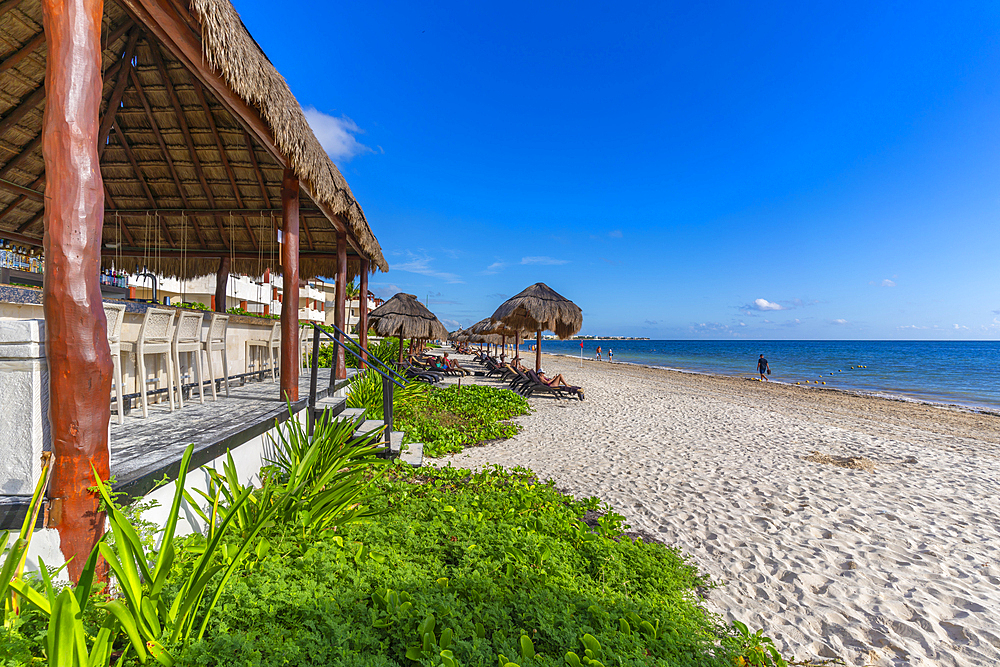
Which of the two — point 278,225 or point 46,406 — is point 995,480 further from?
point 278,225

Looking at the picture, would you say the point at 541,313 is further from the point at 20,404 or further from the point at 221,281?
the point at 20,404

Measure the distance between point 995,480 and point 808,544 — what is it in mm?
4208

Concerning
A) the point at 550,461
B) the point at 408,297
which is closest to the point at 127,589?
the point at 550,461

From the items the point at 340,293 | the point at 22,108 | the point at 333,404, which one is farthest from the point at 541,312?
the point at 22,108

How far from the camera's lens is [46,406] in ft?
5.98

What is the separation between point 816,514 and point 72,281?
581cm

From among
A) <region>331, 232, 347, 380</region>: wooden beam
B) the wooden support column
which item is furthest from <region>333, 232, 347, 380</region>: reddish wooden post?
the wooden support column

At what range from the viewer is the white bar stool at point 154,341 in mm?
3400

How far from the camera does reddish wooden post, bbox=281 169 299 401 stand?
A: 436 cm

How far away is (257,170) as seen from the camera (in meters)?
6.10

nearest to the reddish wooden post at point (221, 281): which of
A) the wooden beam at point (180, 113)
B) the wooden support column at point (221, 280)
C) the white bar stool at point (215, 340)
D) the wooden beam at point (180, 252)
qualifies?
the wooden support column at point (221, 280)

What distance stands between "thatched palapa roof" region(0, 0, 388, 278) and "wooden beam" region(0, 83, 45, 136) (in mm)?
14

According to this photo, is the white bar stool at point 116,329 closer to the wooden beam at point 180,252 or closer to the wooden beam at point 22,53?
the wooden beam at point 22,53

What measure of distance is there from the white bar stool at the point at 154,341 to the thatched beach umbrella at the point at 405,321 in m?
8.84
